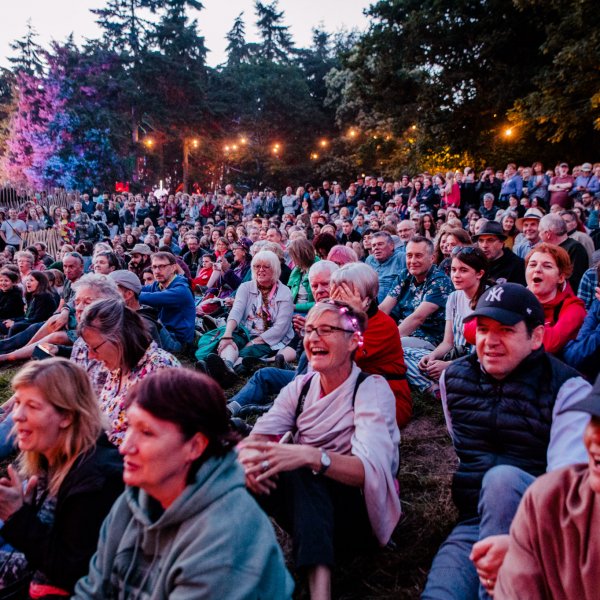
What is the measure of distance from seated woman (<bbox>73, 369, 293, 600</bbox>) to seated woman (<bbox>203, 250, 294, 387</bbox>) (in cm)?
377

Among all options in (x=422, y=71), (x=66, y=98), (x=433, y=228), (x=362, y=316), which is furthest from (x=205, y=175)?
(x=362, y=316)

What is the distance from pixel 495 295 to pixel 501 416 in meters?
0.51

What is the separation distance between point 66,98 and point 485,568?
34691 mm

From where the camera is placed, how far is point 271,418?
264 centimetres

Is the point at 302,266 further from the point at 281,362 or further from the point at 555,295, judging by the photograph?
the point at 555,295

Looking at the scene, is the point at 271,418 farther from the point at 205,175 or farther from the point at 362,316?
the point at 205,175

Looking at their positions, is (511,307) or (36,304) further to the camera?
(36,304)

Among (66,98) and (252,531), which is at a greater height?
(66,98)

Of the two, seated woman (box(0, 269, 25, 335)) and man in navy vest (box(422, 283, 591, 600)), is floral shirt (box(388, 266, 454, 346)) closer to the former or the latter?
man in navy vest (box(422, 283, 591, 600))

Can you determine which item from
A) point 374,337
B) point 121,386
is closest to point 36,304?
point 121,386

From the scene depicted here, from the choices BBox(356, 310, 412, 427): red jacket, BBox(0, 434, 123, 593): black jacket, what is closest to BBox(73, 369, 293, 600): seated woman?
BBox(0, 434, 123, 593): black jacket

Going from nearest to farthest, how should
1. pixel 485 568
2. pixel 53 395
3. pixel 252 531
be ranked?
1. pixel 252 531
2. pixel 485 568
3. pixel 53 395

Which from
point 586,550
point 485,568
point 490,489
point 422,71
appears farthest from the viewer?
point 422,71

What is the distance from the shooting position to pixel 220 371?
493 cm
